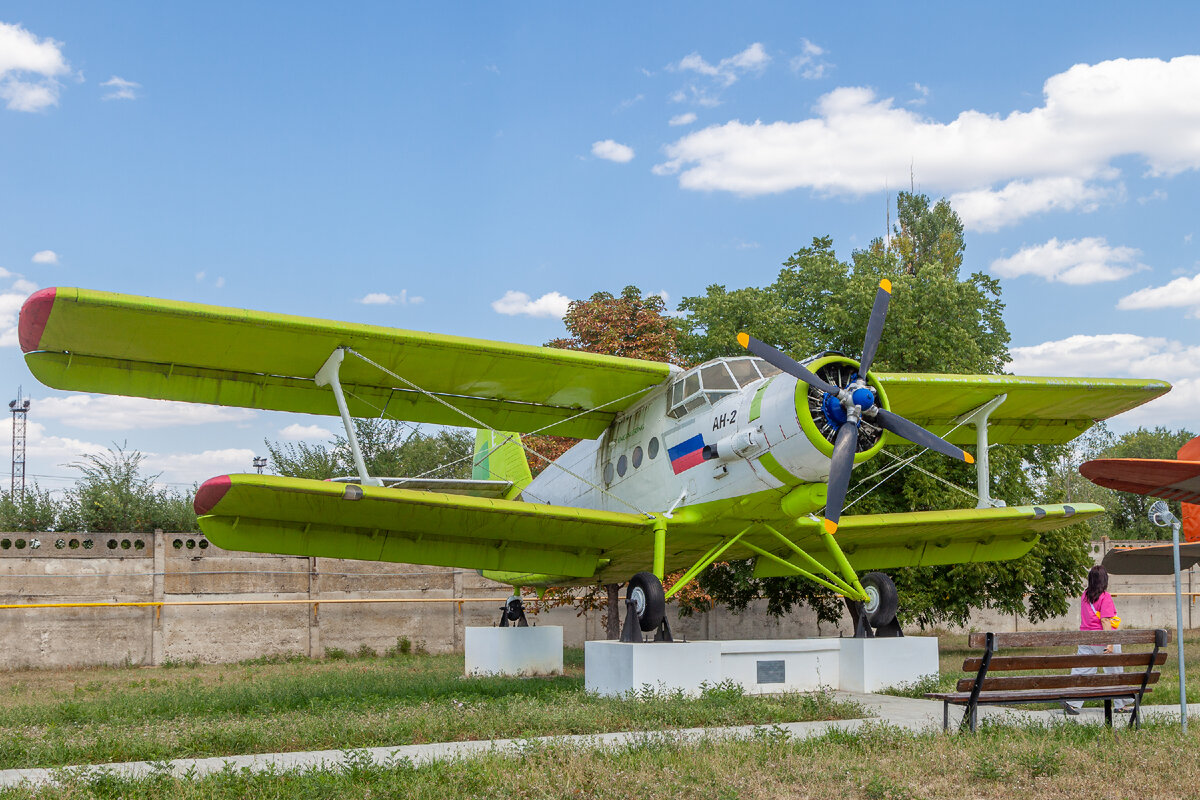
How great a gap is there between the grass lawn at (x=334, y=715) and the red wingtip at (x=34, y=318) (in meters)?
3.93

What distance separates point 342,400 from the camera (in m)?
11.5

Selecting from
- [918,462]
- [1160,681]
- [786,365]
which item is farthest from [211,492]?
[918,462]

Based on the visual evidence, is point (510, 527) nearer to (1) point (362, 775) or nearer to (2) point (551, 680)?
(2) point (551, 680)

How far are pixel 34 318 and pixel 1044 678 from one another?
10.1m

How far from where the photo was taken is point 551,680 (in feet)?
47.7

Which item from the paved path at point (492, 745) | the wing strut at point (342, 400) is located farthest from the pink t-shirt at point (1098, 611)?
the wing strut at point (342, 400)

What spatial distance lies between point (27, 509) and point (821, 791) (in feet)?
93.0

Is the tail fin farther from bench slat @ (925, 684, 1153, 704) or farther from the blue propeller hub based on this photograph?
bench slat @ (925, 684, 1153, 704)

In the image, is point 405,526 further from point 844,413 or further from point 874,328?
point 874,328

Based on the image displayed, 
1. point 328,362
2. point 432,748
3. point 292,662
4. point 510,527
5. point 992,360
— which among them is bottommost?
point 292,662

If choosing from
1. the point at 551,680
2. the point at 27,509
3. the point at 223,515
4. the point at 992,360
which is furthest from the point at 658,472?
the point at 27,509

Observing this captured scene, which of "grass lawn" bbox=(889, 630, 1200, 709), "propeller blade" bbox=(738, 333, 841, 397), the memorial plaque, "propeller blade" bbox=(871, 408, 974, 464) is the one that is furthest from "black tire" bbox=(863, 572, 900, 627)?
"propeller blade" bbox=(738, 333, 841, 397)

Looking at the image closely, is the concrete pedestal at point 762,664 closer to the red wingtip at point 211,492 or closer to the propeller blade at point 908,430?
the propeller blade at point 908,430

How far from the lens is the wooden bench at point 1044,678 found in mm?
7383
